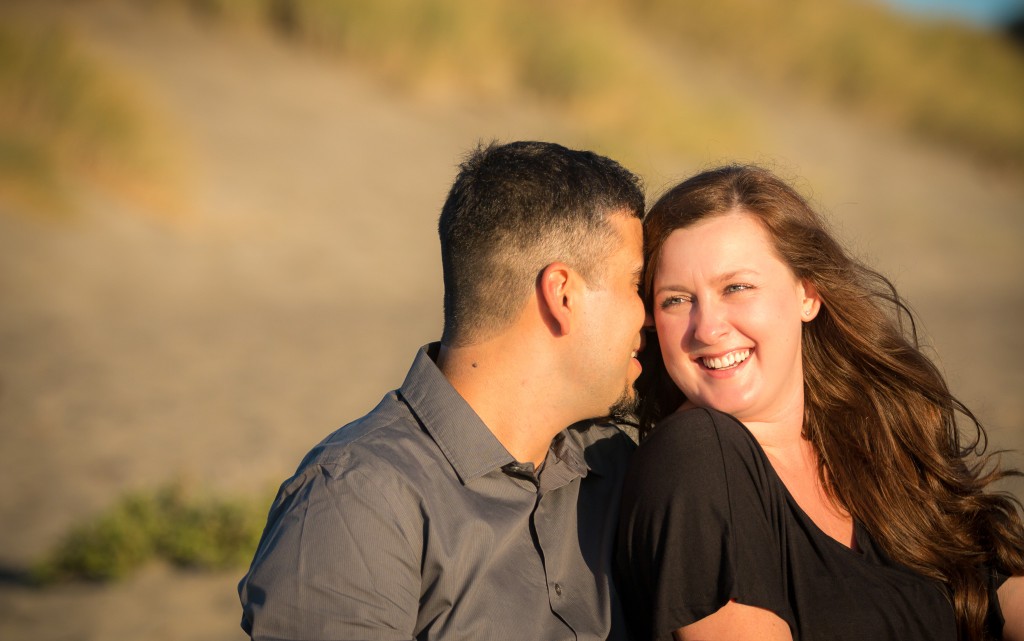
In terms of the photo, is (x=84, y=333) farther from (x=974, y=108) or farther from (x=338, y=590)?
(x=974, y=108)

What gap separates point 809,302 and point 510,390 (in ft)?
3.51

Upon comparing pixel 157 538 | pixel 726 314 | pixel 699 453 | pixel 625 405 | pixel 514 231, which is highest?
pixel 514 231

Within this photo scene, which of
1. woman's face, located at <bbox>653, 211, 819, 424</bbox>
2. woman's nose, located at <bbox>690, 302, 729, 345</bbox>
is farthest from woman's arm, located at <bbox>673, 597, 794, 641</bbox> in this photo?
woman's nose, located at <bbox>690, 302, 729, 345</bbox>

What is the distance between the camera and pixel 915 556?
2.92 meters

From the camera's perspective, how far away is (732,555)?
2451 mm

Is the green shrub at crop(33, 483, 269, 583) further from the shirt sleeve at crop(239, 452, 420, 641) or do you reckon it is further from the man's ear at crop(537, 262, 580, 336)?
the shirt sleeve at crop(239, 452, 420, 641)

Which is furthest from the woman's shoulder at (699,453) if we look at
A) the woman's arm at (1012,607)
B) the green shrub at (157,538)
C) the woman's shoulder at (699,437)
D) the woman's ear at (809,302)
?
the green shrub at (157,538)

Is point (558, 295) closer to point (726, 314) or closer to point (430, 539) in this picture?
point (726, 314)

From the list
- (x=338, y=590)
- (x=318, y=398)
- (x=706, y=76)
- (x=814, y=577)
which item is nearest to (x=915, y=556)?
(x=814, y=577)

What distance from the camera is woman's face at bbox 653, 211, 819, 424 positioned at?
2.89 m

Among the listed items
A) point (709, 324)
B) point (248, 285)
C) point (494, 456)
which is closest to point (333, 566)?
point (494, 456)

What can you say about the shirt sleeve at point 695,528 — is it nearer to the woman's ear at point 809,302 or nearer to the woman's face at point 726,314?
the woman's face at point 726,314

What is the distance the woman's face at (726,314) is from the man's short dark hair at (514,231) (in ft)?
0.80

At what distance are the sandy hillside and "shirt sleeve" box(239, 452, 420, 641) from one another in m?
2.18
